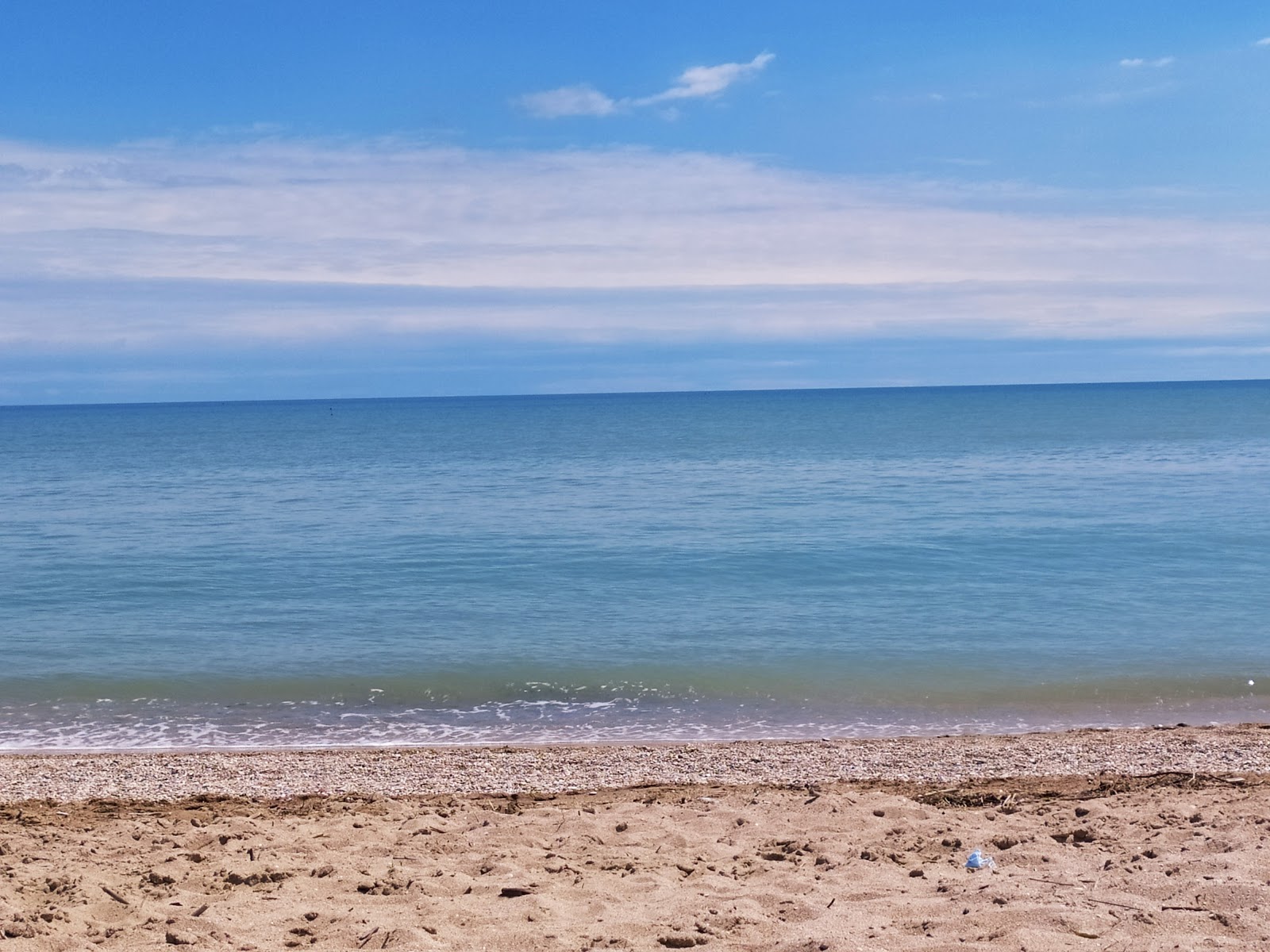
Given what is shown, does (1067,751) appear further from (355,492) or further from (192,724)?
(355,492)

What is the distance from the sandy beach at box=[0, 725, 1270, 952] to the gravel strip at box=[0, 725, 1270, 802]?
0.05 m

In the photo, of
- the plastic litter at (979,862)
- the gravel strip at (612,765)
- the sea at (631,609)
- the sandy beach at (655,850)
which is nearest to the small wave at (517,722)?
the sea at (631,609)

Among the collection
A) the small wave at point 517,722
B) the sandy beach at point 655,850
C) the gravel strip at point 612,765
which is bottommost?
the small wave at point 517,722

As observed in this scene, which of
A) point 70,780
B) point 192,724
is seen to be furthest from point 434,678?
point 70,780

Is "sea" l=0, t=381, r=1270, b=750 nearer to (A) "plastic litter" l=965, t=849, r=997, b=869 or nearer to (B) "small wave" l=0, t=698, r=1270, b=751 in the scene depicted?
(B) "small wave" l=0, t=698, r=1270, b=751

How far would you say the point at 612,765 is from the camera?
36.5ft

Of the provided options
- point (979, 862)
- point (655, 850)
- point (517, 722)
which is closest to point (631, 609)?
point (517, 722)

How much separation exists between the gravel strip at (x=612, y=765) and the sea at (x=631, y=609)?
1061mm

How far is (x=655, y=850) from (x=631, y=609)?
11748 mm

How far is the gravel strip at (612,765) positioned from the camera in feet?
33.9

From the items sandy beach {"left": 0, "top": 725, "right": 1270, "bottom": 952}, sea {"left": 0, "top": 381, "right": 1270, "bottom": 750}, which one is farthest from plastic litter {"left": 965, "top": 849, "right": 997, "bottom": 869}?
sea {"left": 0, "top": 381, "right": 1270, "bottom": 750}

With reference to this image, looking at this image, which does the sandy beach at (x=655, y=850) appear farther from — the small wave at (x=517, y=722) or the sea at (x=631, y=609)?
the sea at (x=631, y=609)

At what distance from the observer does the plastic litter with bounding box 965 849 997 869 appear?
7.36 m

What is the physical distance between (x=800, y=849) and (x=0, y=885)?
5.23m
